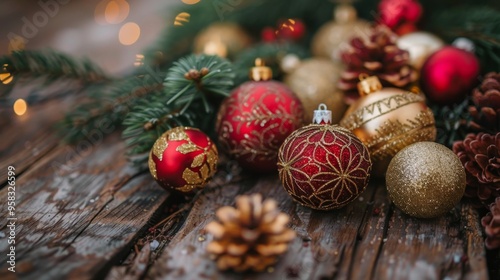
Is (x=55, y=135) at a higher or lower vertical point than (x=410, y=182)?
higher

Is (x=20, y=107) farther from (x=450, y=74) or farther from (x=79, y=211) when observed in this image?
(x=450, y=74)

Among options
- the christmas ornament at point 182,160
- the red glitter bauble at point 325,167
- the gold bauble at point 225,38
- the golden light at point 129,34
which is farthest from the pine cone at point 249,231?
the golden light at point 129,34

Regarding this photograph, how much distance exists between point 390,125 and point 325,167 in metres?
0.24

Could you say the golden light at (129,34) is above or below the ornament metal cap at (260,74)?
below

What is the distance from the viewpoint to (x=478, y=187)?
104 cm

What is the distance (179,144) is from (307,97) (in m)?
0.43

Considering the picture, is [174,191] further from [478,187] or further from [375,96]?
[478,187]

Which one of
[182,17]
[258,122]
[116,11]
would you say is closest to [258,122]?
[258,122]

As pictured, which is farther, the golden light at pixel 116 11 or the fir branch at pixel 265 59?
the golden light at pixel 116 11

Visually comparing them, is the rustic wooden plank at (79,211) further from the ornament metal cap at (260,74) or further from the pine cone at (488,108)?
the pine cone at (488,108)

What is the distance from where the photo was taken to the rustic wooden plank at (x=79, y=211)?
0.90 meters

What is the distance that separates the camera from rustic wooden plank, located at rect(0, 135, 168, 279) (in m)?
0.90

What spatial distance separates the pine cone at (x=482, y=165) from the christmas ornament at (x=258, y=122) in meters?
0.40

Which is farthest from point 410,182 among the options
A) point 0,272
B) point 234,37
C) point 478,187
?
point 234,37
